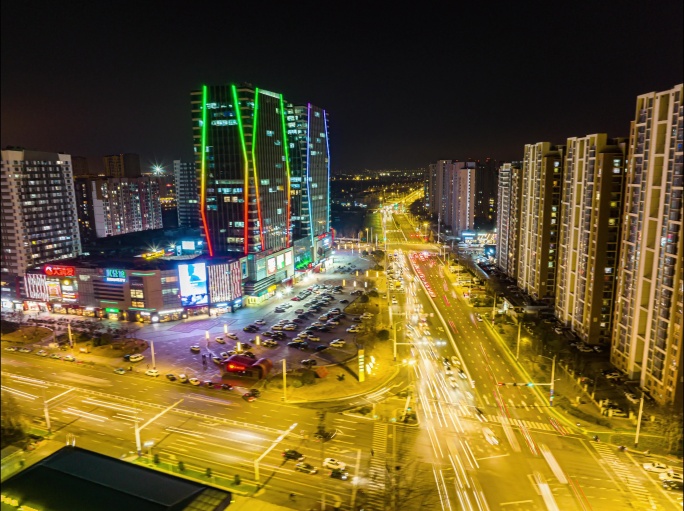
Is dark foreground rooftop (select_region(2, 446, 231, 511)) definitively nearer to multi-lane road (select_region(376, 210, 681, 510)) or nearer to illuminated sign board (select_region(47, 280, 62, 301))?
multi-lane road (select_region(376, 210, 681, 510))

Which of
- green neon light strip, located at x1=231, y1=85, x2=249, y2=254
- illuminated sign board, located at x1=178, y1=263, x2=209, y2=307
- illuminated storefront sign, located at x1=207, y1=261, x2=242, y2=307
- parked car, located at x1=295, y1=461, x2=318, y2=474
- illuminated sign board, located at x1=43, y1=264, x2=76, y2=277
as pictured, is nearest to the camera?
parked car, located at x1=295, y1=461, x2=318, y2=474

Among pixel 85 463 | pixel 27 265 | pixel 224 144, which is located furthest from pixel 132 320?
pixel 85 463

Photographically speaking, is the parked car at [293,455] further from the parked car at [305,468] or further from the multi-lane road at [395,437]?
the parked car at [305,468]

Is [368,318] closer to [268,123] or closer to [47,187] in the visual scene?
[268,123]

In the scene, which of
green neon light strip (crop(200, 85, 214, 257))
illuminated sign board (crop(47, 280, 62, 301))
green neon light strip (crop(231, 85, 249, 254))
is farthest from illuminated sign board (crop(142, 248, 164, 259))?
green neon light strip (crop(231, 85, 249, 254))

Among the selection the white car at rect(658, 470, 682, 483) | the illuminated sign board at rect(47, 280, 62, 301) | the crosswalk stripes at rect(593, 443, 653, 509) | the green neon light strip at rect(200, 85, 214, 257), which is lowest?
the crosswalk stripes at rect(593, 443, 653, 509)

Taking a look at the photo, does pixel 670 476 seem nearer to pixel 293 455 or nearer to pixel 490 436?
pixel 490 436

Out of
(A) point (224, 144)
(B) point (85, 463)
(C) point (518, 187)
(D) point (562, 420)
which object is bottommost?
(D) point (562, 420)
